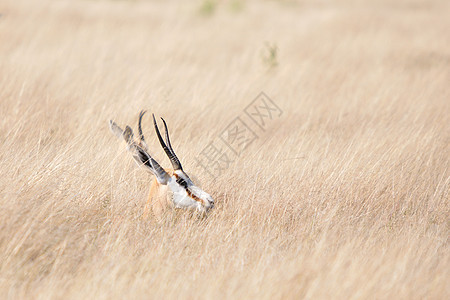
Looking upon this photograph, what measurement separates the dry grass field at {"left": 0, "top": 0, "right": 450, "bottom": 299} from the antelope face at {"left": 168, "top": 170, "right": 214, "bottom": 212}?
0.43 ft

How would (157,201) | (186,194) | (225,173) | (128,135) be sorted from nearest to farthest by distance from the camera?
1. (186,194)
2. (157,201)
3. (128,135)
4. (225,173)

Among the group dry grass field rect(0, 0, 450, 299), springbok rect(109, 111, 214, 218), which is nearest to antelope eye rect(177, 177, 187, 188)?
springbok rect(109, 111, 214, 218)

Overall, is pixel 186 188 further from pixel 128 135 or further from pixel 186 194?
pixel 128 135

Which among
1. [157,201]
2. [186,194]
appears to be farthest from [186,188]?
[157,201]

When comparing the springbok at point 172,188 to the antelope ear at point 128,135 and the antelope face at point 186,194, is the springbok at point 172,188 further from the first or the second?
the antelope ear at point 128,135

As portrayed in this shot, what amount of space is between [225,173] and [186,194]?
96 cm

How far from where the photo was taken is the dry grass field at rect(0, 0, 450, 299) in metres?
2.88

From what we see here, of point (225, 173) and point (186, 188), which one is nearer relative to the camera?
point (186, 188)

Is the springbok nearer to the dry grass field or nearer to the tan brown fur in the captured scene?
the tan brown fur

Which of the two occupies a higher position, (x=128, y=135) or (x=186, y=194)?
(x=128, y=135)

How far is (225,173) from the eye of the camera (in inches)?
172

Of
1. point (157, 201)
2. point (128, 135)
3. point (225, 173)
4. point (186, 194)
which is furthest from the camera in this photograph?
point (225, 173)

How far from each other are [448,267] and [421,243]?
293 millimetres

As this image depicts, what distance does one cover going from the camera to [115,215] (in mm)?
3533
